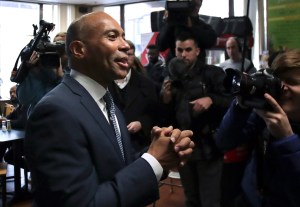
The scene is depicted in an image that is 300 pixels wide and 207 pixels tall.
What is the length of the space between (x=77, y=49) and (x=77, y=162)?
38cm

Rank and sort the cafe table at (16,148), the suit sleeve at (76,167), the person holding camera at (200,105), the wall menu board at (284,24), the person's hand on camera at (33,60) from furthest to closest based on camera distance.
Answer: the cafe table at (16,148) → the person's hand on camera at (33,60) → the person holding camera at (200,105) → the wall menu board at (284,24) → the suit sleeve at (76,167)

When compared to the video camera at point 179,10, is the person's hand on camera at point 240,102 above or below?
below

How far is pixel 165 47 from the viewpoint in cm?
265

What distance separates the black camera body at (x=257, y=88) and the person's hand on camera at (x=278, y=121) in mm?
19

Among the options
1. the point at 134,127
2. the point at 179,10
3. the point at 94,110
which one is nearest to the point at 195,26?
the point at 179,10

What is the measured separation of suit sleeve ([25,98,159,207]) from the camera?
0.96 metres

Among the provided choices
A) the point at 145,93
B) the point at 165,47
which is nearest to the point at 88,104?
the point at 145,93

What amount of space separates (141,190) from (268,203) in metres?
0.48

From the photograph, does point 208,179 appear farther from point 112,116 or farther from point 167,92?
point 112,116

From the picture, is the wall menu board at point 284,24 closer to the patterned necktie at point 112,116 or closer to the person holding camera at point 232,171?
the person holding camera at point 232,171

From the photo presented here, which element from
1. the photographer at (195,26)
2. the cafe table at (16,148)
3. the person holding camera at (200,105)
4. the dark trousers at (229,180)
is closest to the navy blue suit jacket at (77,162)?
the person holding camera at (200,105)

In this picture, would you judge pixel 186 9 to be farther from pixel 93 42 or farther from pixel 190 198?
pixel 93 42

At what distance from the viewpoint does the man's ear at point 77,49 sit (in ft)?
3.84

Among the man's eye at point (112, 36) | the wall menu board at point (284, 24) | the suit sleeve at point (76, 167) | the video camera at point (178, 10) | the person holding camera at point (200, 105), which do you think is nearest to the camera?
the suit sleeve at point (76, 167)
